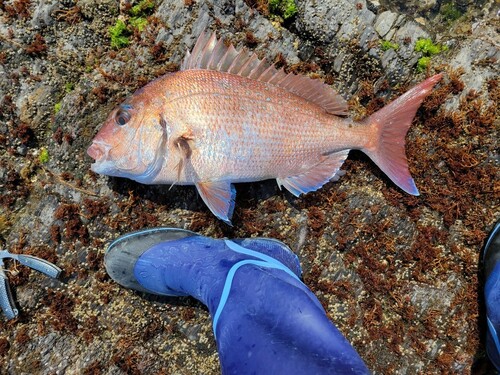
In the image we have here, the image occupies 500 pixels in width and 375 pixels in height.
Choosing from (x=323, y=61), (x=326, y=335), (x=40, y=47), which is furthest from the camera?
(x=323, y=61)

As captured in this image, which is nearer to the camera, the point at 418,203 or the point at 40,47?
the point at 40,47

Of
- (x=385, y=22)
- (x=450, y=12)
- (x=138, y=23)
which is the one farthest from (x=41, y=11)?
(x=450, y=12)

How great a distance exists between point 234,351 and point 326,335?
0.56m

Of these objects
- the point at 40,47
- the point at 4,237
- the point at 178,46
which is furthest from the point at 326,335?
the point at 40,47

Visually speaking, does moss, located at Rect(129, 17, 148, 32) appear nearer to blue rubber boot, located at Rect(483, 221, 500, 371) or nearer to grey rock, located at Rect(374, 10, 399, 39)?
grey rock, located at Rect(374, 10, 399, 39)

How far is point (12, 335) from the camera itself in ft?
11.0

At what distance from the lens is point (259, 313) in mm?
2377

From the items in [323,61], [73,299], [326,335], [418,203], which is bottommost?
[73,299]

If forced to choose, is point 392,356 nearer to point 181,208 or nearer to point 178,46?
point 181,208

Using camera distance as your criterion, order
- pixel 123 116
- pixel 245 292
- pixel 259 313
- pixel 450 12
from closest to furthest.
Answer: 1. pixel 259 313
2. pixel 245 292
3. pixel 123 116
4. pixel 450 12

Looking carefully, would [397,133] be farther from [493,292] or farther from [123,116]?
[123,116]

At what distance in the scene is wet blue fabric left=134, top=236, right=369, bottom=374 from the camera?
6.93 feet

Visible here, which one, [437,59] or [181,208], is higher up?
[437,59]

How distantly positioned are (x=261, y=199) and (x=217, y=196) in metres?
0.59
